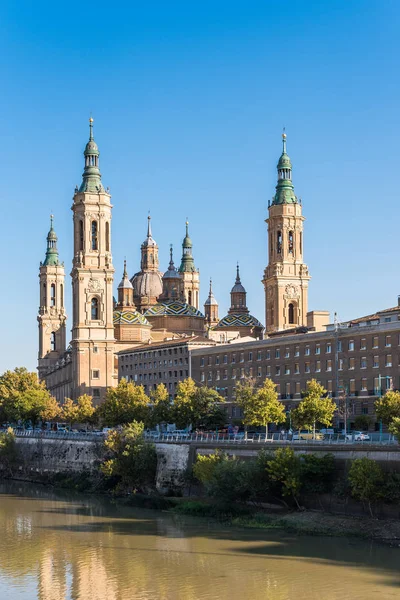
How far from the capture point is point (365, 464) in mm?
67750

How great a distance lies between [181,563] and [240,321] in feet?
429

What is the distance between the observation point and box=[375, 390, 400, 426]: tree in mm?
89125

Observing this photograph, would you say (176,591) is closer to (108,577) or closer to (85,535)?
(108,577)

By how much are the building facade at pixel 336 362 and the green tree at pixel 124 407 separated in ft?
40.3

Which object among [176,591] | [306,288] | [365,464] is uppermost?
[306,288]

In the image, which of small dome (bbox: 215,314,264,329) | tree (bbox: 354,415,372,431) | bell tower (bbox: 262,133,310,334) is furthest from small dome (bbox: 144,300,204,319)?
tree (bbox: 354,415,372,431)

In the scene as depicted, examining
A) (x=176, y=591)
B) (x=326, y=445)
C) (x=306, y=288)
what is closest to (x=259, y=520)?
(x=326, y=445)

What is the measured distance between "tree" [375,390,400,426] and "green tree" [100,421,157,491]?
18.3 meters

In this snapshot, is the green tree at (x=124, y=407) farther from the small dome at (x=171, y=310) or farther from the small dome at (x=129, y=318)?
the small dome at (x=171, y=310)

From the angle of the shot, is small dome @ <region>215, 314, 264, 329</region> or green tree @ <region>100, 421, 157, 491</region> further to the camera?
small dome @ <region>215, 314, 264, 329</region>

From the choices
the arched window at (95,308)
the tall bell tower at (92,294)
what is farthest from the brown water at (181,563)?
the arched window at (95,308)

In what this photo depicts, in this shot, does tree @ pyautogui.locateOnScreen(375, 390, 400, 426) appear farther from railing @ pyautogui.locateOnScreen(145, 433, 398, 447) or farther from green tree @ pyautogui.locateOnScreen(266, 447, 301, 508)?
green tree @ pyautogui.locateOnScreen(266, 447, 301, 508)

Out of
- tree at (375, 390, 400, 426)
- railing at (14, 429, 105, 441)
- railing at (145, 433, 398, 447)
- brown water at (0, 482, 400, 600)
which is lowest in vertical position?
brown water at (0, 482, 400, 600)

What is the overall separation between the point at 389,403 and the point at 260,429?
2272cm
